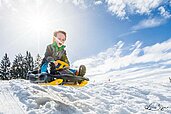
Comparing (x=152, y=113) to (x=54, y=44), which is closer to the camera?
(x=152, y=113)

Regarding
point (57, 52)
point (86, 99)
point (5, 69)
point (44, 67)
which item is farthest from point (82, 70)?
point (5, 69)

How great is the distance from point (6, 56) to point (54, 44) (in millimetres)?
43605

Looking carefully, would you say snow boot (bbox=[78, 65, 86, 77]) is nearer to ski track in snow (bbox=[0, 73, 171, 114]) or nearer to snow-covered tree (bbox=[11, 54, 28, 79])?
ski track in snow (bbox=[0, 73, 171, 114])

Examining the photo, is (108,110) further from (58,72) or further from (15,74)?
(15,74)

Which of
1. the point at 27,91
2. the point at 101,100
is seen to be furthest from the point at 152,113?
the point at 27,91

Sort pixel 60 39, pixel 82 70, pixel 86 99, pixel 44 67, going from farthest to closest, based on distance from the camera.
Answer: pixel 60 39 < pixel 44 67 < pixel 82 70 < pixel 86 99

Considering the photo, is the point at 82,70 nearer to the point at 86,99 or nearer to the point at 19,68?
the point at 86,99

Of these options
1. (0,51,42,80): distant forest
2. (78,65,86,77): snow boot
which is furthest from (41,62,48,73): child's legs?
(0,51,42,80): distant forest

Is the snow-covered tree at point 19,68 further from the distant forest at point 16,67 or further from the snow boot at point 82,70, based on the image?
the snow boot at point 82,70

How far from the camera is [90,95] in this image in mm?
9070

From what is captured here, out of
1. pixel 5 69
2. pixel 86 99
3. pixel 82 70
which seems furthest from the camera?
pixel 5 69

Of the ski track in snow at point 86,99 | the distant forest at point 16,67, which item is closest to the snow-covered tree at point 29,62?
the distant forest at point 16,67

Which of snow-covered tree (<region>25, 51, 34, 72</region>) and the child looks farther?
snow-covered tree (<region>25, 51, 34, 72</region>)

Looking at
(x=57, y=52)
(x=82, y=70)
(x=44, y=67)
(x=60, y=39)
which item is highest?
(x=60, y=39)
